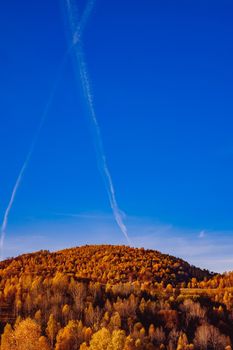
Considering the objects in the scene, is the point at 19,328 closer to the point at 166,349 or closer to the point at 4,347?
the point at 4,347

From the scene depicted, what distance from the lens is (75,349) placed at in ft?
629

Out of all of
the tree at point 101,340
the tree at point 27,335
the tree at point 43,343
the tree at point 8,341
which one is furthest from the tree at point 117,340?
the tree at point 8,341

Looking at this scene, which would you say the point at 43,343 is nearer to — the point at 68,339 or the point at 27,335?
the point at 27,335

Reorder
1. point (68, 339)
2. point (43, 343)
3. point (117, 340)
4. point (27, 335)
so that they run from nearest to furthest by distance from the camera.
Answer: point (27, 335) < point (43, 343) < point (68, 339) < point (117, 340)

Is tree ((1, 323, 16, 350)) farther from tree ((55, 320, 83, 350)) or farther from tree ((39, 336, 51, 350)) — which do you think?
tree ((55, 320, 83, 350))

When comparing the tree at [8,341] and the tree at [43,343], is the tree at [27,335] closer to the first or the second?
the tree at [43,343]

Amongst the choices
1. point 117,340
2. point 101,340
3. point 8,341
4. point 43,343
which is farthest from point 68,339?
point 8,341

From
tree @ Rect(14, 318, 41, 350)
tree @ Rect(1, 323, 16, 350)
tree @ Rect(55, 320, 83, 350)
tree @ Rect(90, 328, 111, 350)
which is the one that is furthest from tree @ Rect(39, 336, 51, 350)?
tree @ Rect(90, 328, 111, 350)

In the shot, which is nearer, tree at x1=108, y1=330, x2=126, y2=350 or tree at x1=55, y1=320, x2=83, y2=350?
tree at x1=108, y1=330, x2=126, y2=350

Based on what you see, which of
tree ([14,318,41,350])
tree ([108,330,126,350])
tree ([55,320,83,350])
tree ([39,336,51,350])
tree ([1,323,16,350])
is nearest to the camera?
tree ([14,318,41,350])

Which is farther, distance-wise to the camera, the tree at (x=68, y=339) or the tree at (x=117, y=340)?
the tree at (x=68, y=339)

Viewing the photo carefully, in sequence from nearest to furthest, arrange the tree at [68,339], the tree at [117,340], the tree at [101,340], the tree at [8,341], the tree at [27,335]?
1. the tree at [27,335]
2. the tree at [8,341]
3. the tree at [101,340]
4. the tree at [117,340]
5. the tree at [68,339]

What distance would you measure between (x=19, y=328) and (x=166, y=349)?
5551 centimetres

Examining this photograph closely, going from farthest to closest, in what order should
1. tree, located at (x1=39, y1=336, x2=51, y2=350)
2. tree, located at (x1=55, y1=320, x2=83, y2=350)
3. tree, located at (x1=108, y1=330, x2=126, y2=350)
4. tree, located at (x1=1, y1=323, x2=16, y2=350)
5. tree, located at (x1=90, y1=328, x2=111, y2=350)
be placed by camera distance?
1. tree, located at (x1=55, y1=320, x2=83, y2=350)
2. tree, located at (x1=108, y1=330, x2=126, y2=350)
3. tree, located at (x1=90, y1=328, x2=111, y2=350)
4. tree, located at (x1=39, y1=336, x2=51, y2=350)
5. tree, located at (x1=1, y1=323, x2=16, y2=350)
